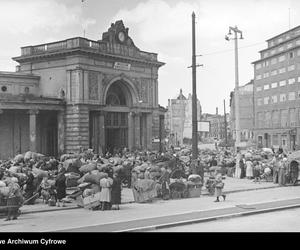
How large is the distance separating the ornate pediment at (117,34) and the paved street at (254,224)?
37703 millimetres

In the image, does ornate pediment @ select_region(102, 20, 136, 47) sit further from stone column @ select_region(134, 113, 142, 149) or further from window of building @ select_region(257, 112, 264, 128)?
window of building @ select_region(257, 112, 264, 128)

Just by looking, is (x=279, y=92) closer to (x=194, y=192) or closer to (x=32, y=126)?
(x=32, y=126)

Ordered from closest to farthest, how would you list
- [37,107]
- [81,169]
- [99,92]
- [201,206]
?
1. [201,206]
2. [81,169]
3. [37,107]
4. [99,92]

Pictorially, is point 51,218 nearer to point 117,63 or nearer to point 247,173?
point 247,173

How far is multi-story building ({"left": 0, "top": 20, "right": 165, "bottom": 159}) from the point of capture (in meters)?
46.9

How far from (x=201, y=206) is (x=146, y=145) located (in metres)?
38.8

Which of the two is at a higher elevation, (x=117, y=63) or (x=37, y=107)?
(x=117, y=63)

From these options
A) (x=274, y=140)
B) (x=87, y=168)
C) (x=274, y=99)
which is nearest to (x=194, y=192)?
(x=87, y=168)

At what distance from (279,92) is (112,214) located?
68702 mm

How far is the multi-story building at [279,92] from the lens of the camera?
76.0 m

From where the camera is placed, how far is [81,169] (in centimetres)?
2311

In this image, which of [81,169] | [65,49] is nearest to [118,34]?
[65,49]

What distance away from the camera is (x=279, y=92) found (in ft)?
267

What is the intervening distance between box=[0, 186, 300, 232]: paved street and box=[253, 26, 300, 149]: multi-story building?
5279 centimetres
